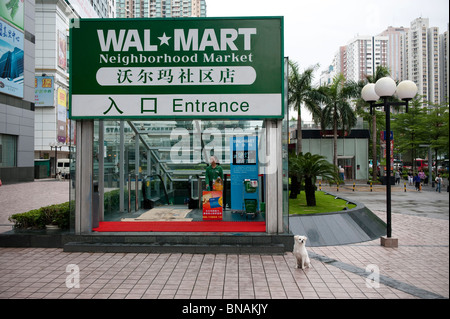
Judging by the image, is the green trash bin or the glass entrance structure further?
the green trash bin

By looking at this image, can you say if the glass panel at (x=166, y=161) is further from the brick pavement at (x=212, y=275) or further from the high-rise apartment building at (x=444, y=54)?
the high-rise apartment building at (x=444, y=54)

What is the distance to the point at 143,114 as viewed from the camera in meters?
7.68

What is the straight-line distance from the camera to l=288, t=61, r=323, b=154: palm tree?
31000 mm

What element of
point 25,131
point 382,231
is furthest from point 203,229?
point 25,131

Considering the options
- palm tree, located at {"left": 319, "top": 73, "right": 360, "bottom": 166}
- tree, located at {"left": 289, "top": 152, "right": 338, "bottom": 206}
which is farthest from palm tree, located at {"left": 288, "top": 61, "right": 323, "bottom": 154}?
tree, located at {"left": 289, "top": 152, "right": 338, "bottom": 206}

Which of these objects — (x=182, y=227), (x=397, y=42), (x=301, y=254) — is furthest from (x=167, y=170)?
(x=397, y=42)

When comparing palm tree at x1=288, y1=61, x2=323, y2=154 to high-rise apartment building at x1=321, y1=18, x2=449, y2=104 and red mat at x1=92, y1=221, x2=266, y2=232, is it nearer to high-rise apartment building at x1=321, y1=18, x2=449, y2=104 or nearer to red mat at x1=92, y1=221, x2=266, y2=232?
high-rise apartment building at x1=321, y1=18, x2=449, y2=104

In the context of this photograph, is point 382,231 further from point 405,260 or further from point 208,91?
point 208,91

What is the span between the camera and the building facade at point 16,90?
28.2m

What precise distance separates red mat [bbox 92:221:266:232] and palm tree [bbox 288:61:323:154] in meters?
23.3

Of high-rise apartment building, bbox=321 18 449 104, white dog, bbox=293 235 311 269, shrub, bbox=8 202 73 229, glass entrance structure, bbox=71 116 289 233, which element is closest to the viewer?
high-rise apartment building, bbox=321 18 449 104

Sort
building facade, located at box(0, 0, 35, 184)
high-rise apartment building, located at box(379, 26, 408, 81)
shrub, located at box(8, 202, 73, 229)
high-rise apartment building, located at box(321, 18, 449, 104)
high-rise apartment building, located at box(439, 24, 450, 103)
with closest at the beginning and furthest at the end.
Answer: high-rise apartment building, located at box(439, 24, 450, 103), high-rise apartment building, located at box(321, 18, 449, 104), high-rise apartment building, located at box(379, 26, 408, 81), shrub, located at box(8, 202, 73, 229), building facade, located at box(0, 0, 35, 184)

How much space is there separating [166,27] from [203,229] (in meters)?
4.50
